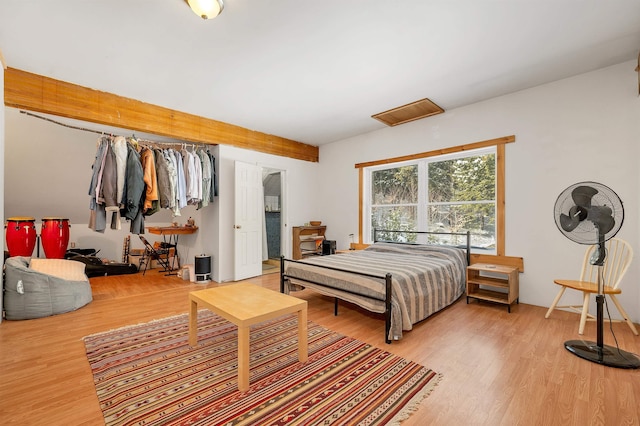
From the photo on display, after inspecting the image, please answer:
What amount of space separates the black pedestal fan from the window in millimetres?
1593

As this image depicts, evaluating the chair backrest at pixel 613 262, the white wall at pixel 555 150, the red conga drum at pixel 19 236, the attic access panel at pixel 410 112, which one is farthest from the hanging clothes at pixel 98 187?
the chair backrest at pixel 613 262

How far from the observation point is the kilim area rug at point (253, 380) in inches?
60.2

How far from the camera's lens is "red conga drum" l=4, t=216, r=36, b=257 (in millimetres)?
3995

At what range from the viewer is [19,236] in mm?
4016

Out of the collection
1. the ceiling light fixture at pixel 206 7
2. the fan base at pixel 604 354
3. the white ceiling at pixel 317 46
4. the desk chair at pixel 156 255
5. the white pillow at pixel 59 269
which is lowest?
the fan base at pixel 604 354

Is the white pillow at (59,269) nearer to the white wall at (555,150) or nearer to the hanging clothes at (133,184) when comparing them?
the hanging clothes at (133,184)

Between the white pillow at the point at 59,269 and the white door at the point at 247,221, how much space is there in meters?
2.00

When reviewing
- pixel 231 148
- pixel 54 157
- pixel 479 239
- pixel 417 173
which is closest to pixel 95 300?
pixel 231 148

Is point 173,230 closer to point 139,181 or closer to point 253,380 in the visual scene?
point 139,181

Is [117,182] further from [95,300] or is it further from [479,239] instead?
[479,239]

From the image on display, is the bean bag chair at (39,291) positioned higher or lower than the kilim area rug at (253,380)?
higher

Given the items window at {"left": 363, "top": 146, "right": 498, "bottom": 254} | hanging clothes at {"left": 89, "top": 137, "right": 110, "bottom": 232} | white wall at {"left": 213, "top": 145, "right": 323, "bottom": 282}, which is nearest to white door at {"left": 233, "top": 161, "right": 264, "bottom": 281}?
white wall at {"left": 213, "top": 145, "right": 323, "bottom": 282}

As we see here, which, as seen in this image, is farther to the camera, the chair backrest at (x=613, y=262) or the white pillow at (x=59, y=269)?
the white pillow at (x=59, y=269)

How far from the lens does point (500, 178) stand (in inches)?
143
